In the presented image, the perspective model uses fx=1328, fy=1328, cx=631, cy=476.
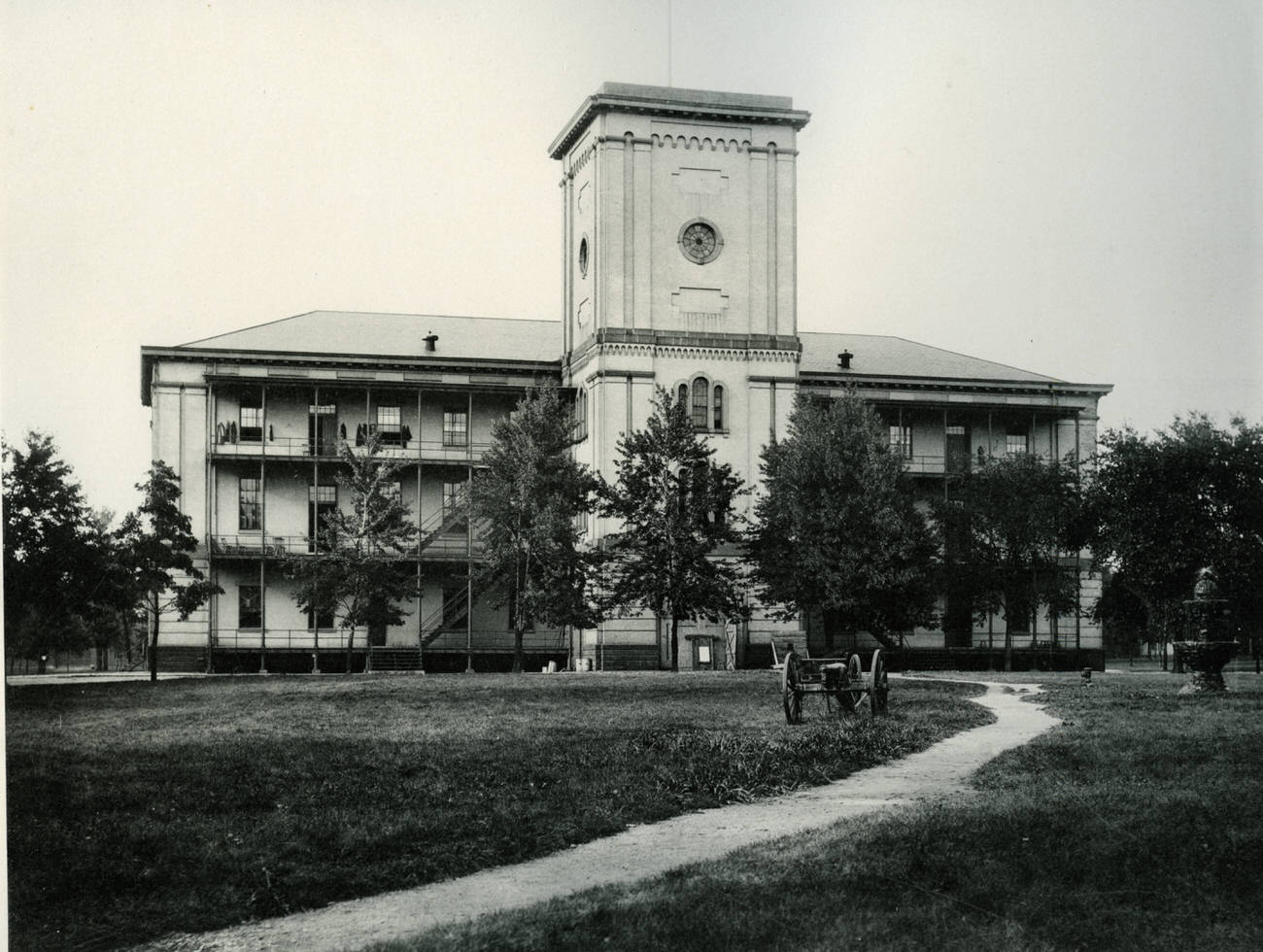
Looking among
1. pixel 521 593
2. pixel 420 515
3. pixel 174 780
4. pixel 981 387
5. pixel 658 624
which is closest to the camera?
pixel 174 780

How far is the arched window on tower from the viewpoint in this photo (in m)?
43.7

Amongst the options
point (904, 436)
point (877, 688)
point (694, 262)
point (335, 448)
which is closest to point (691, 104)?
point (694, 262)

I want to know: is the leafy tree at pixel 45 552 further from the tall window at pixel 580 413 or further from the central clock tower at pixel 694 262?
the tall window at pixel 580 413

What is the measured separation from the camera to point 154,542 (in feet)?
107

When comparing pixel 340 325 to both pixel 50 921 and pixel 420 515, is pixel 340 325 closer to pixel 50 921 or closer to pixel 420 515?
pixel 420 515

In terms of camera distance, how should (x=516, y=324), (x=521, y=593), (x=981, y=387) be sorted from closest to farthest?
(x=521, y=593) → (x=981, y=387) → (x=516, y=324)

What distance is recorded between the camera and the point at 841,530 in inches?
1452

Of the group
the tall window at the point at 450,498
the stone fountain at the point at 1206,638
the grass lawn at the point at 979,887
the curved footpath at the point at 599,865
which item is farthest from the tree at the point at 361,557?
the grass lawn at the point at 979,887

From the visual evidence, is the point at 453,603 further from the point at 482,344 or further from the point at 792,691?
the point at 792,691

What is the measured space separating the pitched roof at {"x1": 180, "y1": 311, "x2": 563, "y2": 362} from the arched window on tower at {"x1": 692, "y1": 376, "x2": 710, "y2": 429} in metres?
5.92

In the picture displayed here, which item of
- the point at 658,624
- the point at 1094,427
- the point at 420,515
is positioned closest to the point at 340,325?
the point at 420,515

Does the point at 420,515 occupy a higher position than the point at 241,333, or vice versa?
the point at 241,333

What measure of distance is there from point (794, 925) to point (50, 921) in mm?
4770

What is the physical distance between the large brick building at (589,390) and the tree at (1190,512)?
16.1 m
